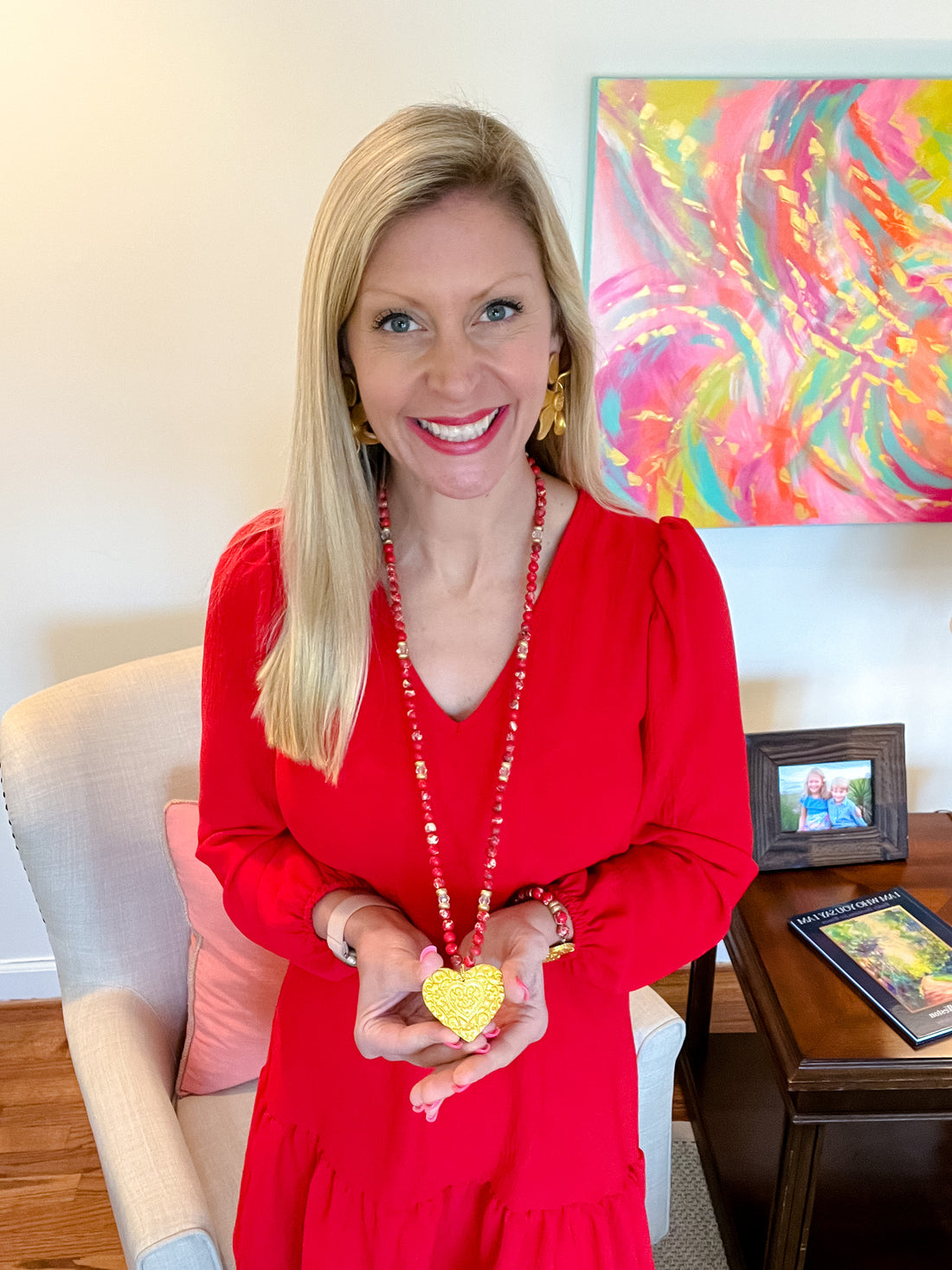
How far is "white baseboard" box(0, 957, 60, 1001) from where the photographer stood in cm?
243

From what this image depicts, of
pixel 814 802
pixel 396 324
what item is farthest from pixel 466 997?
pixel 814 802

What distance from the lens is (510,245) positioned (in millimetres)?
976

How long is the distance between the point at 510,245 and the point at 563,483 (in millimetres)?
288

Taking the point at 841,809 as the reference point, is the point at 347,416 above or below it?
above

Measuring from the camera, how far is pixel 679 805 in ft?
3.51

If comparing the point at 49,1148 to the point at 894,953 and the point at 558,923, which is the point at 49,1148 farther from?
the point at 894,953

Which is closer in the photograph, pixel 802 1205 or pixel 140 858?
pixel 802 1205

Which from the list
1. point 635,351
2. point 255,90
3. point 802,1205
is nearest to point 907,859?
point 802,1205

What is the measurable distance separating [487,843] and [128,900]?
0.80 m

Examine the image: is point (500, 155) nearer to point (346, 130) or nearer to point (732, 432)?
point (346, 130)

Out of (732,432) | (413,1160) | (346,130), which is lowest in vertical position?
(413,1160)

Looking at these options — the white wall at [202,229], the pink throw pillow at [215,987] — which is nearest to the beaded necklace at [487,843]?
the pink throw pillow at [215,987]

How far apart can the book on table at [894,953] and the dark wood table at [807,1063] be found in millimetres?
19

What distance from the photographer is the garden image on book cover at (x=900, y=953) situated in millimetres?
1482
